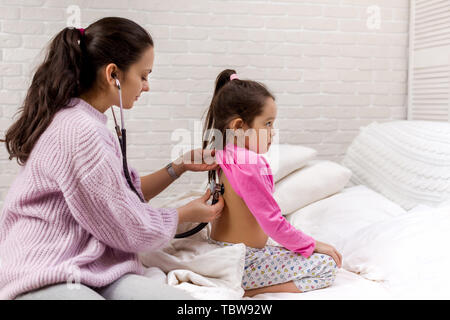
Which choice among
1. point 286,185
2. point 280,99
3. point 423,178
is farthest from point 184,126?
point 423,178

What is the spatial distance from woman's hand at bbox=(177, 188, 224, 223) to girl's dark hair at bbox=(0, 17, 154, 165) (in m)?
0.43

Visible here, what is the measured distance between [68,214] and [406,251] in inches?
42.8

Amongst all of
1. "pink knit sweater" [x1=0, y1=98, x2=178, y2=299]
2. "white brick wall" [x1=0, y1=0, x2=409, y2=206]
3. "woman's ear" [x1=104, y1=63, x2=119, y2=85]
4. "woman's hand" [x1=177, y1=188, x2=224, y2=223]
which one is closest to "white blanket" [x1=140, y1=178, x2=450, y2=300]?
"woman's hand" [x1=177, y1=188, x2=224, y2=223]

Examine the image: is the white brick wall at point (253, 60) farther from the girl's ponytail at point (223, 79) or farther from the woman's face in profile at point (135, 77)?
the woman's face in profile at point (135, 77)

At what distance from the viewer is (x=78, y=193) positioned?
1.18m

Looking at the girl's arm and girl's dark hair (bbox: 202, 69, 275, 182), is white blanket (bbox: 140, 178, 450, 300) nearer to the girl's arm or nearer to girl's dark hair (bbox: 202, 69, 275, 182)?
the girl's arm

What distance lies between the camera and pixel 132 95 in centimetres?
138

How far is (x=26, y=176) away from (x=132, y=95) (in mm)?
363

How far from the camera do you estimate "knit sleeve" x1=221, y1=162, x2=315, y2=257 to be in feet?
4.80

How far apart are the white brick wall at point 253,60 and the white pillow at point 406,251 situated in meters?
1.13

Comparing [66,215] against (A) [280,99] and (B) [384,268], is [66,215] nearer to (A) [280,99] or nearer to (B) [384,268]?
(B) [384,268]

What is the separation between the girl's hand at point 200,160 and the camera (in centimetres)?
162
